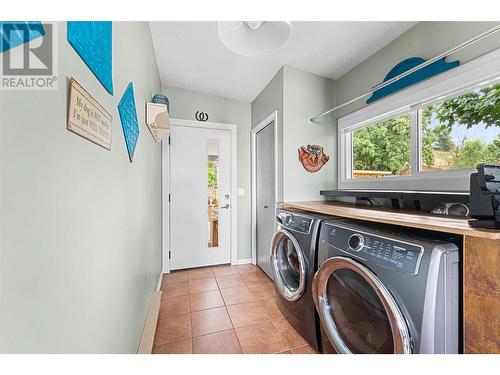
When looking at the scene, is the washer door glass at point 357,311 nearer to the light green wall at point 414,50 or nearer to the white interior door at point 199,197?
the light green wall at point 414,50

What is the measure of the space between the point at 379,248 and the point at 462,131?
3.80 ft

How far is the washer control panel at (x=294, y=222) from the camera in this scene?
150 cm

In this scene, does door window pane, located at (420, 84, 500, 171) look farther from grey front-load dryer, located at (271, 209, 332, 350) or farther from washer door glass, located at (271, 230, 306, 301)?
washer door glass, located at (271, 230, 306, 301)

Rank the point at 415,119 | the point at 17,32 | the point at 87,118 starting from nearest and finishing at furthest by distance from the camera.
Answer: the point at 17,32 < the point at 87,118 < the point at 415,119

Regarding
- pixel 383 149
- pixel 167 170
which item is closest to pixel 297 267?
pixel 383 149

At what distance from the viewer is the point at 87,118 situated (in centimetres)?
67

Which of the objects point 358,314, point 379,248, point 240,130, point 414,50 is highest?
point 414,50

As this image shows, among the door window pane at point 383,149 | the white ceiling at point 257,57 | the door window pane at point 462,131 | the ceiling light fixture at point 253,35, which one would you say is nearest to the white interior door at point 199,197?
the white ceiling at point 257,57

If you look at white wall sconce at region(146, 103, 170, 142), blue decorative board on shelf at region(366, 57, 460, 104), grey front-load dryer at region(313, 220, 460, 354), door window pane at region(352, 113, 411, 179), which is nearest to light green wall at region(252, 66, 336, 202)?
door window pane at region(352, 113, 411, 179)

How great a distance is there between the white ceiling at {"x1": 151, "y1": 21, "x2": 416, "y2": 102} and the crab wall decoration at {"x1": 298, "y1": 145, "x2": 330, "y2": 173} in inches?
32.5

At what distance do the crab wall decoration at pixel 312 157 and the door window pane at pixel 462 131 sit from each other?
857mm

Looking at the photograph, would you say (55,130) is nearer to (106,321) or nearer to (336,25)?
(106,321)

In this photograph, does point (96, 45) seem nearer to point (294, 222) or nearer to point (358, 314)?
point (294, 222)
